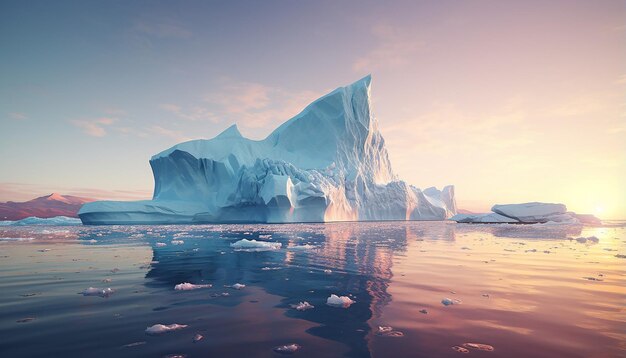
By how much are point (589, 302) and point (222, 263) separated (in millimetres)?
6781

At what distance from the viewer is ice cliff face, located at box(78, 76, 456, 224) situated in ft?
110

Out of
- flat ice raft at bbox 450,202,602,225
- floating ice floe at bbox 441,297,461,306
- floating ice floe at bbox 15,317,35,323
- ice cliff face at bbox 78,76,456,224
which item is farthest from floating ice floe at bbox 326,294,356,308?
flat ice raft at bbox 450,202,602,225

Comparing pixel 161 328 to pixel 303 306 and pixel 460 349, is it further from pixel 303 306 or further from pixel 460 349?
pixel 460 349

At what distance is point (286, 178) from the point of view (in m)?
31.8

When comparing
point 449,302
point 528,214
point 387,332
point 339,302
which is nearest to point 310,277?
point 339,302

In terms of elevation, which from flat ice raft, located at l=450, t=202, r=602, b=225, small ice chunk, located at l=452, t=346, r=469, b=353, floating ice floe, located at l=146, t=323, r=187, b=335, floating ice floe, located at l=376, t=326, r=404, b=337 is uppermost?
flat ice raft, located at l=450, t=202, r=602, b=225

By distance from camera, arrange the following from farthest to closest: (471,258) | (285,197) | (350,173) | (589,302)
A: (350,173) < (285,197) < (471,258) < (589,302)

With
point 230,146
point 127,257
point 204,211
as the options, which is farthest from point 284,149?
point 127,257

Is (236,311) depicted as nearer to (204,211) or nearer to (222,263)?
(222,263)

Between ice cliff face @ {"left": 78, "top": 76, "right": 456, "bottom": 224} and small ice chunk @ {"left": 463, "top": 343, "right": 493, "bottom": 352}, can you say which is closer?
small ice chunk @ {"left": 463, "top": 343, "right": 493, "bottom": 352}

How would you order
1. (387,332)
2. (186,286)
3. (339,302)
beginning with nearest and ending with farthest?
(387,332) → (339,302) → (186,286)

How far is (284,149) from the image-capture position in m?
42.8

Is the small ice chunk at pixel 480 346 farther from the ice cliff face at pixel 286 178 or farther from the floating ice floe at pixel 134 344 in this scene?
the ice cliff face at pixel 286 178

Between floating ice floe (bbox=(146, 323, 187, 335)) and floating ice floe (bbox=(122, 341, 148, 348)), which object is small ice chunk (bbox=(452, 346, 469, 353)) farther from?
floating ice floe (bbox=(122, 341, 148, 348))
